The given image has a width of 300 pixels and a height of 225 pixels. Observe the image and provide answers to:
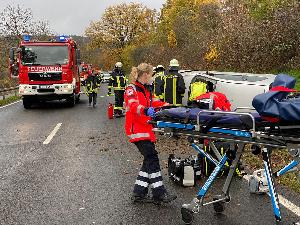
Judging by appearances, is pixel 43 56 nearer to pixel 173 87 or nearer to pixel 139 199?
pixel 173 87

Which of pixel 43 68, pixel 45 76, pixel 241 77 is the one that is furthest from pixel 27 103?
pixel 241 77

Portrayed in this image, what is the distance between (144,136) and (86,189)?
1453 millimetres

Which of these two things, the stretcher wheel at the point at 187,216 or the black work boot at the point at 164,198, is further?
the black work boot at the point at 164,198

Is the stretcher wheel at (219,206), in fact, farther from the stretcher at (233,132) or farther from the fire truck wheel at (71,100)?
the fire truck wheel at (71,100)

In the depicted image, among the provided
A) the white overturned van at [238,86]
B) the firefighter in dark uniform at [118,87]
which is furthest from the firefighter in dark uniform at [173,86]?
the firefighter in dark uniform at [118,87]

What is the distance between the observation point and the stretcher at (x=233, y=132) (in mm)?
4305

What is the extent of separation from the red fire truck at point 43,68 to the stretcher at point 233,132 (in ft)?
48.5

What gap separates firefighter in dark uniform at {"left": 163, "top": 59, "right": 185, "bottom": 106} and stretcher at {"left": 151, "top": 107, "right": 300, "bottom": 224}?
18.4ft

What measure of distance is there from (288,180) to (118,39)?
230 ft

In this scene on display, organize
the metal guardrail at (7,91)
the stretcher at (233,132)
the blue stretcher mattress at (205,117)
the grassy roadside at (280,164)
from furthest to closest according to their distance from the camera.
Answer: the metal guardrail at (7,91)
the grassy roadside at (280,164)
the blue stretcher mattress at (205,117)
the stretcher at (233,132)

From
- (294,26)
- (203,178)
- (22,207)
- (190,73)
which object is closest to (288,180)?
(203,178)

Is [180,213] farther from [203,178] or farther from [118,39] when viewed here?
[118,39]

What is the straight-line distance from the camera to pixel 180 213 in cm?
554

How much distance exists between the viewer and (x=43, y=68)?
1938 cm
